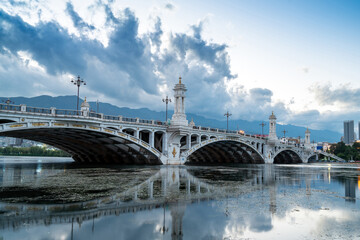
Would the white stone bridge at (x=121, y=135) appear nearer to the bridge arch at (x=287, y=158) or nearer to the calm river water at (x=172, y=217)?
the calm river water at (x=172, y=217)

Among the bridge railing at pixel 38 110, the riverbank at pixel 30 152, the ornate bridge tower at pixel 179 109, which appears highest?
the ornate bridge tower at pixel 179 109

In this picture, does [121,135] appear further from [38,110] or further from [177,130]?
[38,110]

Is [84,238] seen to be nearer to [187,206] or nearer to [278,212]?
[187,206]

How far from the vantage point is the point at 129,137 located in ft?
163

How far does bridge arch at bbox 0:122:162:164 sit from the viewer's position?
42.1 m

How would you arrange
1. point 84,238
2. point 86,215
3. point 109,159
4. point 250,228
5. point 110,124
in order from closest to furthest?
1. point 84,238
2. point 250,228
3. point 86,215
4. point 110,124
5. point 109,159

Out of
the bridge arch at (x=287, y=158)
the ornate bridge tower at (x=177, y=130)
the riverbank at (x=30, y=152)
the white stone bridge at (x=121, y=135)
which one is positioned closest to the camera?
the white stone bridge at (x=121, y=135)

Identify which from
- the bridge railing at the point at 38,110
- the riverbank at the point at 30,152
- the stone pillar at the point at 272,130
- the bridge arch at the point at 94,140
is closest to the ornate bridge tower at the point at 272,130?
the stone pillar at the point at 272,130

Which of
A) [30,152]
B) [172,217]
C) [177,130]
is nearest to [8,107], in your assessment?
[177,130]

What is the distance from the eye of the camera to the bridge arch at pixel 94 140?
138ft

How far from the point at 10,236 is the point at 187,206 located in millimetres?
6991

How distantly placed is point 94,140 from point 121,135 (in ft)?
31.5

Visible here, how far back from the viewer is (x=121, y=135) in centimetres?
4847

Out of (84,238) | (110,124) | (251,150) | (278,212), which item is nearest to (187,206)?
(278,212)
